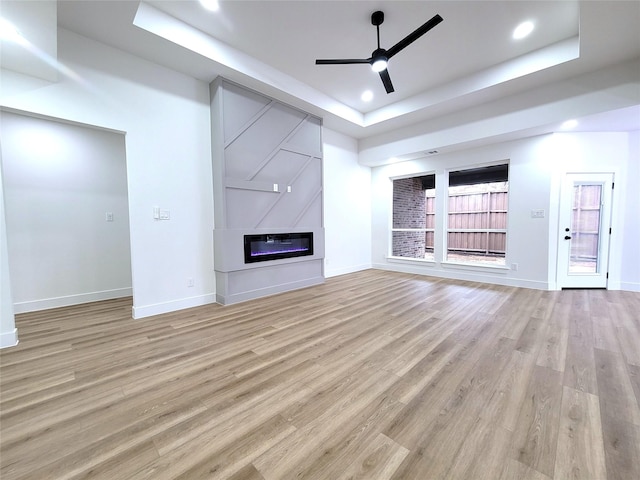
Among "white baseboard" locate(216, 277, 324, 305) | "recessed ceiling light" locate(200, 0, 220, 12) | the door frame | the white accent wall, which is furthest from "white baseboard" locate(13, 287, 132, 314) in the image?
the door frame

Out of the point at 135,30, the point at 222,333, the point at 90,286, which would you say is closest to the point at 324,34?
the point at 135,30

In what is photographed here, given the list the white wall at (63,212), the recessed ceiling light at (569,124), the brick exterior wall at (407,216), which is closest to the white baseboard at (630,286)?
the recessed ceiling light at (569,124)

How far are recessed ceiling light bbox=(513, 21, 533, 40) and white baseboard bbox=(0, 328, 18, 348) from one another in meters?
6.23

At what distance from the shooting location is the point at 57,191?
12.0ft

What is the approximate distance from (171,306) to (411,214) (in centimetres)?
606

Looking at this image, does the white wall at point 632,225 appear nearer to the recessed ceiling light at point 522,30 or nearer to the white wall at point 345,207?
the recessed ceiling light at point 522,30

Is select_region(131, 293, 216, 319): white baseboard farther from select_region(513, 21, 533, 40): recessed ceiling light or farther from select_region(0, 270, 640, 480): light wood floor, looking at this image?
select_region(513, 21, 533, 40): recessed ceiling light

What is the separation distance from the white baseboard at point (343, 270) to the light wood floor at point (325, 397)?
2434mm

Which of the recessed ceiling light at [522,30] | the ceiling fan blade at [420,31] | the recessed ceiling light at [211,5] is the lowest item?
the ceiling fan blade at [420,31]

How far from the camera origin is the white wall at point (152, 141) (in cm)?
271

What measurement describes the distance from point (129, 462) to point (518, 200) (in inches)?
231

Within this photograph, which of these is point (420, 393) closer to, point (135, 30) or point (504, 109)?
point (135, 30)

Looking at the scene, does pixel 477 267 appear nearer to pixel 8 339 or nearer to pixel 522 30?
pixel 522 30

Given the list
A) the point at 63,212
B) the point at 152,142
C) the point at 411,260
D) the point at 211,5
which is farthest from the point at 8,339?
the point at 411,260
